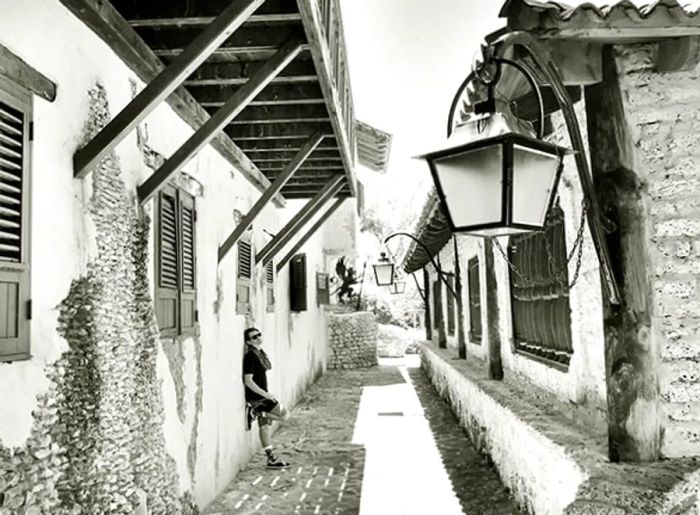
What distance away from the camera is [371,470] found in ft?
21.8

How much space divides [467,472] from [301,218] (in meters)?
3.60

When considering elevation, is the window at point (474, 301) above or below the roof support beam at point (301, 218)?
below

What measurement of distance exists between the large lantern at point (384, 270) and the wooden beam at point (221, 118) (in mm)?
9508

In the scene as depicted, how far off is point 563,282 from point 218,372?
320cm

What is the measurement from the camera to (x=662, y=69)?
12.5ft

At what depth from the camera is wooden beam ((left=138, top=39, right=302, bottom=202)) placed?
3.72 metres

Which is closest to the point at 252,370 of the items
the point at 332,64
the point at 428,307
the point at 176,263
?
the point at 176,263

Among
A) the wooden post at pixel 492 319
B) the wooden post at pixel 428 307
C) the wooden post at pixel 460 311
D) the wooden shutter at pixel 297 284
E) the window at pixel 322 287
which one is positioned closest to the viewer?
the wooden post at pixel 492 319

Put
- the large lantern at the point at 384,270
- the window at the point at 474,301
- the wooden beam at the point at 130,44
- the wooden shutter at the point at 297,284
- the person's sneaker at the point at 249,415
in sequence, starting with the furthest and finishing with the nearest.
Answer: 1. the large lantern at the point at 384,270
2. the wooden shutter at the point at 297,284
3. the window at the point at 474,301
4. the person's sneaker at the point at 249,415
5. the wooden beam at the point at 130,44

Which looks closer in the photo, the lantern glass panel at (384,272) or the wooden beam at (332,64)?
the wooden beam at (332,64)

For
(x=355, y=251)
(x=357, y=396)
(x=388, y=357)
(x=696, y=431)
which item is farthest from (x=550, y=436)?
(x=388, y=357)

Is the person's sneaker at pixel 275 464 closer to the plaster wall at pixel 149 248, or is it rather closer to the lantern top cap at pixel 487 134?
the plaster wall at pixel 149 248

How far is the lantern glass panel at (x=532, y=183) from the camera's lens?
8.86 feet

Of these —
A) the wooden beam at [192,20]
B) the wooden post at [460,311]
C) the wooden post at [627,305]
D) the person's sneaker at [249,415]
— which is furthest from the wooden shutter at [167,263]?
the wooden post at [460,311]
